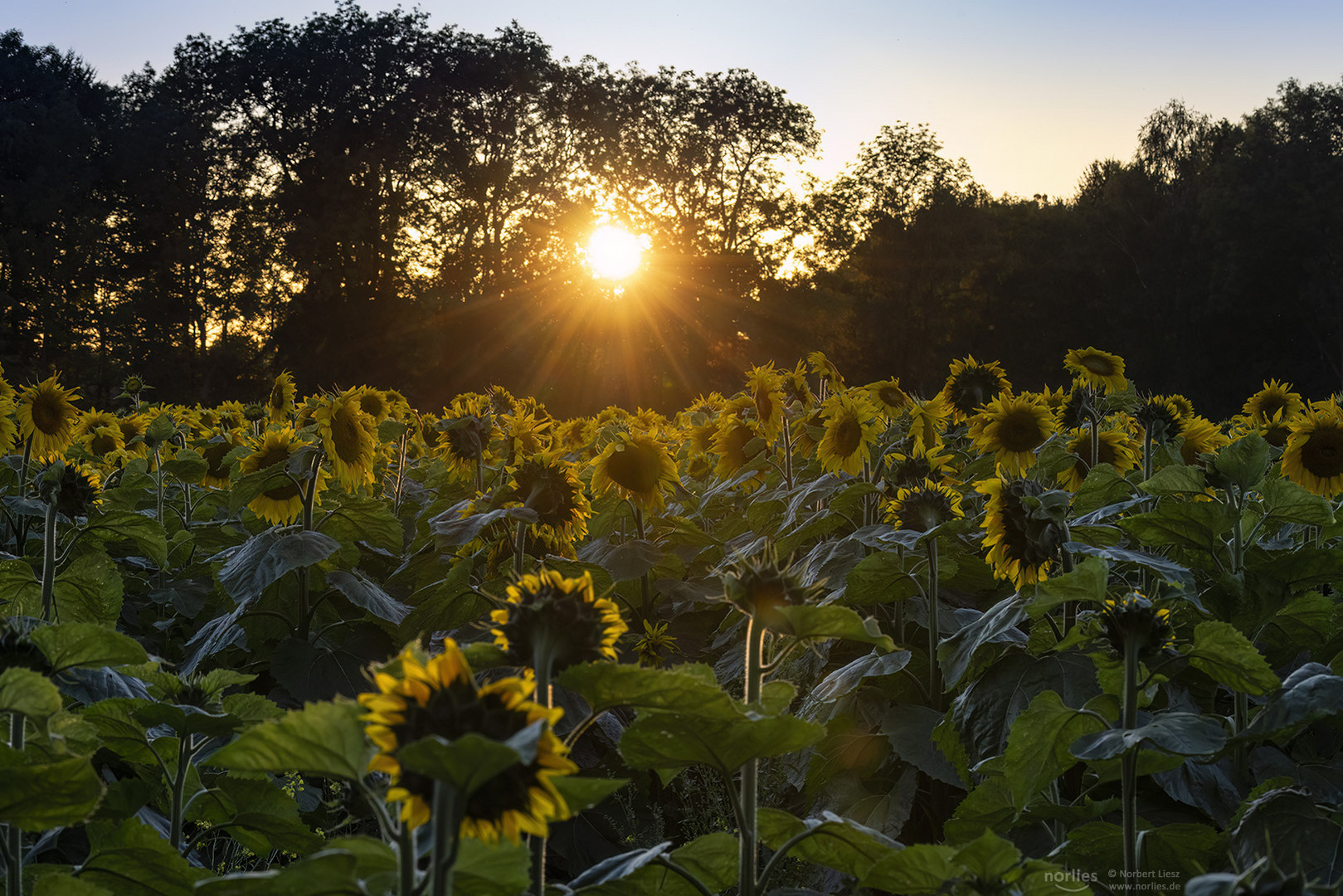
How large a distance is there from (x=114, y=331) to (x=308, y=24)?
1216 cm

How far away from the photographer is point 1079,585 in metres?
1.67

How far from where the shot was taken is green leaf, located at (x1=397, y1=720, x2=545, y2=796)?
2.25 ft

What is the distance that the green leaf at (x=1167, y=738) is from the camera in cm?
143

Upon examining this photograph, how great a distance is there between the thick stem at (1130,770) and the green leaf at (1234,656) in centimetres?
26

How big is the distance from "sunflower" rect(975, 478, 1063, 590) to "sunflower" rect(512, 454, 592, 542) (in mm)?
1185

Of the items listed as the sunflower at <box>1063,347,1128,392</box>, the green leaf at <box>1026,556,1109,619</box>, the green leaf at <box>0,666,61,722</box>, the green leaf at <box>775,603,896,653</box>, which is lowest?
the green leaf at <box>1026,556,1109,619</box>

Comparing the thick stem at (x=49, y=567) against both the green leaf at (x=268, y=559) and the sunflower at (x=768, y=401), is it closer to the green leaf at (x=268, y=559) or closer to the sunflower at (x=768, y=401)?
the green leaf at (x=268, y=559)

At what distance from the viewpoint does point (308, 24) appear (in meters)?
33.6

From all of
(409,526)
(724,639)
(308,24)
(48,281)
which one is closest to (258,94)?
(308,24)

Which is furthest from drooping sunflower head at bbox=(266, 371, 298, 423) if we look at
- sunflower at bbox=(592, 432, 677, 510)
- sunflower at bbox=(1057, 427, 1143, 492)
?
sunflower at bbox=(1057, 427, 1143, 492)

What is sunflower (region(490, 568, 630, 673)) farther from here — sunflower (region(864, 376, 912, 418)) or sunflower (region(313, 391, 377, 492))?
sunflower (region(864, 376, 912, 418))

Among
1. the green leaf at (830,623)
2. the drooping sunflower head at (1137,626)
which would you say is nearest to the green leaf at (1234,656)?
the drooping sunflower head at (1137,626)

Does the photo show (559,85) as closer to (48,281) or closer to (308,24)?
(308,24)

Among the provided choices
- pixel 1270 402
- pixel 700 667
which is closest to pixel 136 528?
pixel 700 667
